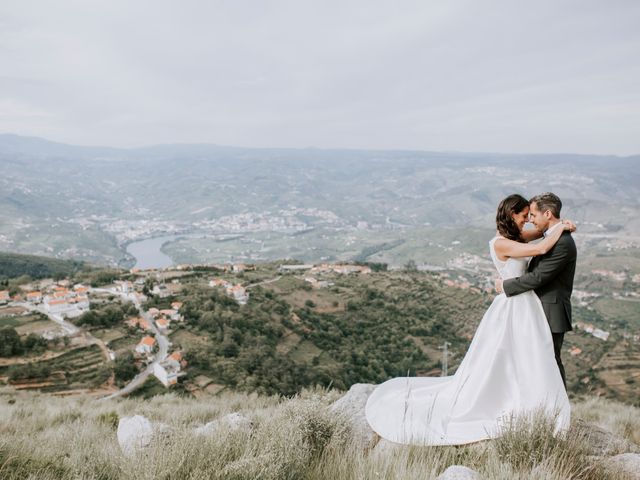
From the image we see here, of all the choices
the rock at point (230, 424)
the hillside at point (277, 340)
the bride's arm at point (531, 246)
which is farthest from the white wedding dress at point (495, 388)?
the hillside at point (277, 340)

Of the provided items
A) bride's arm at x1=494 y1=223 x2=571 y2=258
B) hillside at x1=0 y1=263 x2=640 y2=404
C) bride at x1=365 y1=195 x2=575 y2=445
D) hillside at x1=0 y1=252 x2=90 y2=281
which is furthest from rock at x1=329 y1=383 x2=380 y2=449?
hillside at x1=0 y1=252 x2=90 y2=281

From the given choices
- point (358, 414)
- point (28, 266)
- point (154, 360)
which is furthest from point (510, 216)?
point (28, 266)

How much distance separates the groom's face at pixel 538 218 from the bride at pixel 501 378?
53mm

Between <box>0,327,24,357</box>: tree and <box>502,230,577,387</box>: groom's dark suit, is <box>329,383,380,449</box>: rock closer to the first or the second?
<box>502,230,577,387</box>: groom's dark suit

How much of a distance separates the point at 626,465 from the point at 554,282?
133 cm

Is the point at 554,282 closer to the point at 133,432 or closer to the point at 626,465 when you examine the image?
the point at 626,465

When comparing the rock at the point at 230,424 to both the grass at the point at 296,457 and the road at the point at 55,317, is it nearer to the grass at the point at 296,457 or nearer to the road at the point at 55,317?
the grass at the point at 296,457

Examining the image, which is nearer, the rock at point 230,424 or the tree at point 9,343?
the rock at point 230,424

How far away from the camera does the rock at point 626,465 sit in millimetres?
2347

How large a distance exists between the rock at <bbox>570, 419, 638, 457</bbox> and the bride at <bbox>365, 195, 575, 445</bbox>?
0.45 meters

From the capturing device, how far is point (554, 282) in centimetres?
313

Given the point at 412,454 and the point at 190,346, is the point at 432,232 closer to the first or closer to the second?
the point at 190,346

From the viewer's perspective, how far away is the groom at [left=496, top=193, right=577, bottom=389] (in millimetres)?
3004

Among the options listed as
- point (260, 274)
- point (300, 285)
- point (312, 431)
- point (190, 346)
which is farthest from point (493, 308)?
point (260, 274)
